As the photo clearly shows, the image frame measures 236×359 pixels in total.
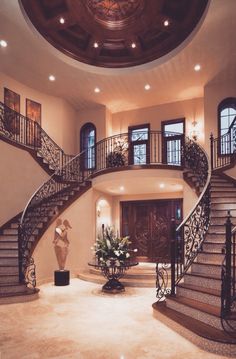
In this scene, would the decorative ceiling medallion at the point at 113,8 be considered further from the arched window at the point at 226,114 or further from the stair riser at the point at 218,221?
the stair riser at the point at 218,221

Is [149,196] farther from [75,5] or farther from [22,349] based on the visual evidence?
[22,349]

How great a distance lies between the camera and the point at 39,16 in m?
8.07

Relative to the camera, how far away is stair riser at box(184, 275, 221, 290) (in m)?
4.85

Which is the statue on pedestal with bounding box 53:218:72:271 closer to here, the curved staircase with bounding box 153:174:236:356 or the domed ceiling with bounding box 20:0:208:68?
the curved staircase with bounding box 153:174:236:356

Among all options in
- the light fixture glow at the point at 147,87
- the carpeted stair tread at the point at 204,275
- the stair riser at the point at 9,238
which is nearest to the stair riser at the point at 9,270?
the stair riser at the point at 9,238

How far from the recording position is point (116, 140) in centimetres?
1252

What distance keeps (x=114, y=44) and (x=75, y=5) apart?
1909 mm

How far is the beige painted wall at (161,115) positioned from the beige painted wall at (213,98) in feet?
1.61

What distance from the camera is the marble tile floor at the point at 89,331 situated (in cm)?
382

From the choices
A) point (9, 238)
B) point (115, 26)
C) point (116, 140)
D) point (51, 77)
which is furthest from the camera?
point (116, 140)

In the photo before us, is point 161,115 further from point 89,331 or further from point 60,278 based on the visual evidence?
point 89,331

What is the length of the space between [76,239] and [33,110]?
4970 millimetres

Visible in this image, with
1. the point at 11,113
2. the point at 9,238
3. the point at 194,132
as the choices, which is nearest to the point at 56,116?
the point at 11,113

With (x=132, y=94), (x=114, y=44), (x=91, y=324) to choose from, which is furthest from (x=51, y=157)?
(x=91, y=324)
